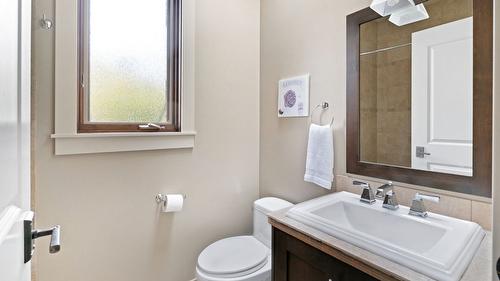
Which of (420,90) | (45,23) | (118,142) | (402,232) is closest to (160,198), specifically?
(118,142)

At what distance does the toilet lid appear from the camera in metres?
1.43

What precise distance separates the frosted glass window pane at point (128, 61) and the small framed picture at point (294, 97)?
0.81 metres

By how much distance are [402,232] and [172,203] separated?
1.25 meters

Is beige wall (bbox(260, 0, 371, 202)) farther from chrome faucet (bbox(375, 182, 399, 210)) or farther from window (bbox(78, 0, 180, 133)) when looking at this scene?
window (bbox(78, 0, 180, 133))

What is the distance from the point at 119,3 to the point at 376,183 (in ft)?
5.92

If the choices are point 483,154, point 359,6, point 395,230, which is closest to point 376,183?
point 395,230

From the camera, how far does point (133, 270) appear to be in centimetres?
165

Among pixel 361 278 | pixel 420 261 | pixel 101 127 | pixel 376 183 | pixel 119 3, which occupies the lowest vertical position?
pixel 361 278

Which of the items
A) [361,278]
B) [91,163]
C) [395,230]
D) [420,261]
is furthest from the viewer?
[91,163]

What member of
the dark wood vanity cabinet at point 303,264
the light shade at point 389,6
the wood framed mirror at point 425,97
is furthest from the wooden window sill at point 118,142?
the light shade at point 389,6

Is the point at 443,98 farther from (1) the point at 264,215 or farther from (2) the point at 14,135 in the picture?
(2) the point at 14,135

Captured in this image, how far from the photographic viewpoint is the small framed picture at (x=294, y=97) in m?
1.74

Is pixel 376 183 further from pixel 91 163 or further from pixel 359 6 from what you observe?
pixel 91 163

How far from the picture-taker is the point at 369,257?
842 mm
